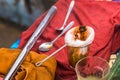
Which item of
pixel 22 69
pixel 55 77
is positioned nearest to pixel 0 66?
pixel 22 69

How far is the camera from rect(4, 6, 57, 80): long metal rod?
2.28ft

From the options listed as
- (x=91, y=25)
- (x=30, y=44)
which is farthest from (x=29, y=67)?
(x=91, y=25)

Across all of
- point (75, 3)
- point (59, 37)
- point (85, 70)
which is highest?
point (75, 3)

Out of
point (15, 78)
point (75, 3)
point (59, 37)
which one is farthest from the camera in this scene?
point (75, 3)

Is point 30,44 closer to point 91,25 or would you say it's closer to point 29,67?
point 29,67

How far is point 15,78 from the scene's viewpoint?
68 cm

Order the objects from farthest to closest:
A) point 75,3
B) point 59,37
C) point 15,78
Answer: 1. point 75,3
2. point 59,37
3. point 15,78

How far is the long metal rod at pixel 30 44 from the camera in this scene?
27.4 inches

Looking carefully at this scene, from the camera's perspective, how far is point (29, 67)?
2.33 feet

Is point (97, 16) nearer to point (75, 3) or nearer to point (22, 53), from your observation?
point (75, 3)

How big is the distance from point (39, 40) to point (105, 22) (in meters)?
0.25

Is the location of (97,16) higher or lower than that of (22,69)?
higher

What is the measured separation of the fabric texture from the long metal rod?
0.01m

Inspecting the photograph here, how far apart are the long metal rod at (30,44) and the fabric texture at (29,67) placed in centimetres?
1
